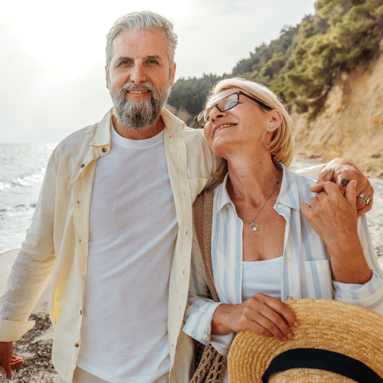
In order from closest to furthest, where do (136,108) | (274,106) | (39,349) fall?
(136,108) → (274,106) → (39,349)

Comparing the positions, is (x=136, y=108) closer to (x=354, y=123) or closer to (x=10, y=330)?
(x=10, y=330)

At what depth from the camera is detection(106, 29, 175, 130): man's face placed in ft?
6.61

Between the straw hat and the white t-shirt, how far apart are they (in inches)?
22.9

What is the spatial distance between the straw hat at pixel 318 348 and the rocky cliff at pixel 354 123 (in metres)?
8.58

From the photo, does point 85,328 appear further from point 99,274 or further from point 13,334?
point 13,334

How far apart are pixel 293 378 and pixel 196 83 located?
106 ft

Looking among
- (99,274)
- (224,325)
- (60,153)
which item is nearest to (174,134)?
(60,153)

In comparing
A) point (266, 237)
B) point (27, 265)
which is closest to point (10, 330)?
point (27, 265)

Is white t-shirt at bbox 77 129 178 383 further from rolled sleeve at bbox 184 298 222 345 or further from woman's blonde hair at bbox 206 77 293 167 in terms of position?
woman's blonde hair at bbox 206 77 293 167

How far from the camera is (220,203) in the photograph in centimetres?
201

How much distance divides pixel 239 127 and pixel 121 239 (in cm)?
98

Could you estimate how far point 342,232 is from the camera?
5.13 ft

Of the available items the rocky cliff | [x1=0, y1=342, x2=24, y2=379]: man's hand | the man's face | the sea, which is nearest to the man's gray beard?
the man's face

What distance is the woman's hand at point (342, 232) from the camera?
156 cm
